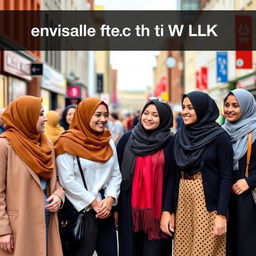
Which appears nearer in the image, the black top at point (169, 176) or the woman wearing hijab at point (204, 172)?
the woman wearing hijab at point (204, 172)

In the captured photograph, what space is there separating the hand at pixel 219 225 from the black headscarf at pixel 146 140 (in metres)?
0.85

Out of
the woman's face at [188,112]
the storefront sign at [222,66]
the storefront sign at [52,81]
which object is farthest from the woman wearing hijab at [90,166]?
the storefront sign at [222,66]

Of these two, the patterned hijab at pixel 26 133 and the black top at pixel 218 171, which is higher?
the patterned hijab at pixel 26 133

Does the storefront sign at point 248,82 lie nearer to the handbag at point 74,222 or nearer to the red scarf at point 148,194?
the red scarf at point 148,194

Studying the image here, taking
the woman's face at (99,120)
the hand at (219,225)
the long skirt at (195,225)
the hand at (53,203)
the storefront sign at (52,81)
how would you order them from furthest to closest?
1. the storefront sign at (52,81)
2. the woman's face at (99,120)
3. the long skirt at (195,225)
4. the hand at (219,225)
5. the hand at (53,203)

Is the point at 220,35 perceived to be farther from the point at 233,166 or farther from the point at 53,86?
the point at 233,166

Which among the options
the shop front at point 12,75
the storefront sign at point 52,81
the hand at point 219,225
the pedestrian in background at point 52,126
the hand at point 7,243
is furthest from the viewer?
the storefront sign at point 52,81

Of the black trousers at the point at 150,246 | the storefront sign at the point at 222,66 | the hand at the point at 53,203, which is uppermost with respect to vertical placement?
the storefront sign at the point at 222,66

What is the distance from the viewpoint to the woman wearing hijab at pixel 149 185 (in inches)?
177

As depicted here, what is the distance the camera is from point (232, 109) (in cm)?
454

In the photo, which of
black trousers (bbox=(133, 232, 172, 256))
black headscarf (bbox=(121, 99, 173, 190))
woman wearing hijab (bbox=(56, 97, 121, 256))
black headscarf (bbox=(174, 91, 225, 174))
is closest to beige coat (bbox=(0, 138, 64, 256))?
woman wearing hijab (bbox=(56, 97, 121, 256))

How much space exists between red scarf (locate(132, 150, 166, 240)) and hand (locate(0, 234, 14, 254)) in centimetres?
126

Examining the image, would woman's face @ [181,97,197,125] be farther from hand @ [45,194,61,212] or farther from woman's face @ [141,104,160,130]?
hand @ [45,194,61,212]

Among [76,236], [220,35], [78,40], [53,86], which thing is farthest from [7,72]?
[78,40]
